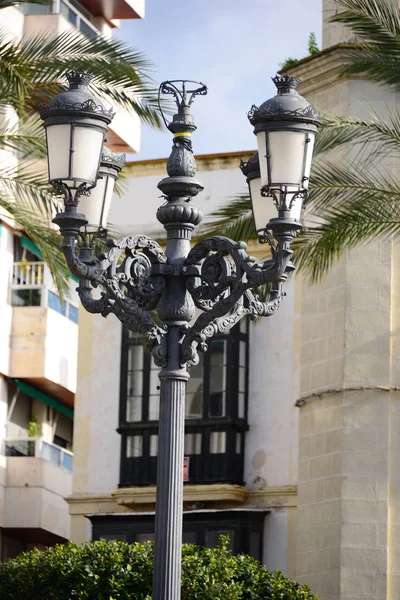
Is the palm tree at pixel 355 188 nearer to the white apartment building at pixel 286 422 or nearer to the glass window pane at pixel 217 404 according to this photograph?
the white apartment building at pixel 286 422

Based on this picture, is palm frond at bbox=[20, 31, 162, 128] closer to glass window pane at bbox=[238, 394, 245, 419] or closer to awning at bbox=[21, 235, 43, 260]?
glass window pane at bbox=[238, 394, 245, 419]

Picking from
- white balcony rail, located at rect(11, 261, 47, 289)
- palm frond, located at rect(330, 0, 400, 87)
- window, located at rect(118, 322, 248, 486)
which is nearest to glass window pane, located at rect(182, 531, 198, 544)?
window, located at rect(118, 322, 248, 486)

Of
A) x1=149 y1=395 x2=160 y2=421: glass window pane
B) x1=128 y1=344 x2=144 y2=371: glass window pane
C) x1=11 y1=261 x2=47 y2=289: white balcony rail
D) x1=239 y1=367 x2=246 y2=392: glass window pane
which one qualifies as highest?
x1=11 y1=261 x2=47 y2=289: white balcony rail

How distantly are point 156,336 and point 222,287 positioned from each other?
20.0 inches

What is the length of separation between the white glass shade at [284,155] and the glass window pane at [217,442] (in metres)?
16.1

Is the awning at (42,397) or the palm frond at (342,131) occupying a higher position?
the palm frond at (342,131)

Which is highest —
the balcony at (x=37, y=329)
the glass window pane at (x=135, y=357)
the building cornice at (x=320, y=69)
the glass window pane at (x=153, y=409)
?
the building cornice at (x=320, y=69)

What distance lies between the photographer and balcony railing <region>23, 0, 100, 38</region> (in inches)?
1363

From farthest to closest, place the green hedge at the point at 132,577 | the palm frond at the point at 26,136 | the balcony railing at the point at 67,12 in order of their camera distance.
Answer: the balcony railing at the point at 67,12, the palm frond at the point at 26,136, the green hedge at the point at 132,577

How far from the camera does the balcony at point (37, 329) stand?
32.3 metres

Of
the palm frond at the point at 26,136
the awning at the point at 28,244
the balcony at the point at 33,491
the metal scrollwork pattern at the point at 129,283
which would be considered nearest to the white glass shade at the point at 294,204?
the metal scrollwork pattern at the point at 129,283

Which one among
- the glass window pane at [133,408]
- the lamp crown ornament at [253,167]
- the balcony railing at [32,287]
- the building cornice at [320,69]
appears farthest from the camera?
the balcony railing at [32,287]

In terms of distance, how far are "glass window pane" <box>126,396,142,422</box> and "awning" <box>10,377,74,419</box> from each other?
20.5 feet

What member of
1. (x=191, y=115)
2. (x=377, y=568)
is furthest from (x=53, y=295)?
(x=191, y=115)
